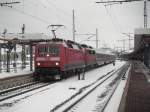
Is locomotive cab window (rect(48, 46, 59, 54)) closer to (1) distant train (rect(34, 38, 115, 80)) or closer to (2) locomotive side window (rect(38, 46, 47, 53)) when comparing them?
(1) distant train (rect(34, 38, 115, 80))

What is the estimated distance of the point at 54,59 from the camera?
24766mm

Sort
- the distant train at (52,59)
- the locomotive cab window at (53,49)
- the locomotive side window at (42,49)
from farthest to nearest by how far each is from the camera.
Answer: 1. the locomotive side window at (42,49)
2. the locomotive cab window at (53,49)
3. the distant train at (52,59)

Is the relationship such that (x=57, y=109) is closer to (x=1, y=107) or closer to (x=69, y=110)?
(x=69, y=110)

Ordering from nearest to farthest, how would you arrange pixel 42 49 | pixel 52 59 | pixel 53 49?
pixel 52 59, pixel 53 49, pixel 42 49

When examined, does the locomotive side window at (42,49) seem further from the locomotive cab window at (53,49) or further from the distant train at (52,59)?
the locomotive cab window at (53,49)

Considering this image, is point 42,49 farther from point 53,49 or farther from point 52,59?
point 52,59

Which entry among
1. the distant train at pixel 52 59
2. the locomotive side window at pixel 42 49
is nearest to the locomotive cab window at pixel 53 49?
the distant train at pixel 52 59

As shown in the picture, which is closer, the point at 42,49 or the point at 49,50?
the point at 49,50

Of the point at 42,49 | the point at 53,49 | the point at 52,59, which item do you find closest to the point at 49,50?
the point at 53,49

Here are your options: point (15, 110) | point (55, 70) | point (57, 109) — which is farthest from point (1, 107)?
point (55, 70)

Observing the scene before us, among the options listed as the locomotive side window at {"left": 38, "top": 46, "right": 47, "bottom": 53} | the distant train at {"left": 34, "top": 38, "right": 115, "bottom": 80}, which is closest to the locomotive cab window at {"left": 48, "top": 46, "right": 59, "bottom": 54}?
the distant train at {"left": 34, "top": 38, "right": 115, "bottom": 80}

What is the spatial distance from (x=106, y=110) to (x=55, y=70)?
39.9 feet

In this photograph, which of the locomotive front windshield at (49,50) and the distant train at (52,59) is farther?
the locomotive front windshield at (49,50)

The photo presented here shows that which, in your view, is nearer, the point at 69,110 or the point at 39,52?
the point at 69,110
